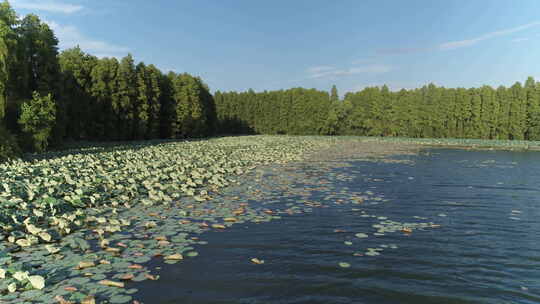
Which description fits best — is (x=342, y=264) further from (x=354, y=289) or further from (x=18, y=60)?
(x=18, y=60)

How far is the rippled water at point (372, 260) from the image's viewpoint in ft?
15.5

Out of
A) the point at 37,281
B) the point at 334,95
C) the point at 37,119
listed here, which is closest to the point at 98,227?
the point at 37,281

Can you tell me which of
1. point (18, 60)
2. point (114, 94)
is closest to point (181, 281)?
point (18, 60)

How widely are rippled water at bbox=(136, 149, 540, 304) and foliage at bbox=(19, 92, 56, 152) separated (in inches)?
699

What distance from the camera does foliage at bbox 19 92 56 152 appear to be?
789 inches

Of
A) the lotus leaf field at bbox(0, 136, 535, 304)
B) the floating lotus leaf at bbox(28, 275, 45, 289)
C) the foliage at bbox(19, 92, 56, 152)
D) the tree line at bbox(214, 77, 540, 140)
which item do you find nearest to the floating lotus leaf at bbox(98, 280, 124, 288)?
the lotus leaf field at bbox(0, 136, 535, 304)

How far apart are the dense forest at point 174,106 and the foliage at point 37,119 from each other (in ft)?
0.17

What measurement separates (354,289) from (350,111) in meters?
68.5

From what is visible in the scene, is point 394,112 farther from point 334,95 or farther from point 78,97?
point 78,97

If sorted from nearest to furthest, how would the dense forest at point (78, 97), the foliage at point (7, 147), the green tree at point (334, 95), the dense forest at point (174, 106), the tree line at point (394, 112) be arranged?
the foliage at point (7, 147)
the dense forest at point (78, 97)
the dense forest at point (174, 106)
the tree line at point (394, 112)
the green tree at point (334, 95)

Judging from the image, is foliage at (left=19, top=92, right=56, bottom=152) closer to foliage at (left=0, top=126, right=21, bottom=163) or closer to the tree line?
foliage at (left=0, top=126, right=21, bottom=163)

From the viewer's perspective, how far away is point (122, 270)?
523 centimetres

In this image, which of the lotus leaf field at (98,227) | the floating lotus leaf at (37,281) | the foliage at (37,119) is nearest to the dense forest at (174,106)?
the foliage at (37,119)

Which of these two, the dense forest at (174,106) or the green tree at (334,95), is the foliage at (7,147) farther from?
the green tree at (334,95)
